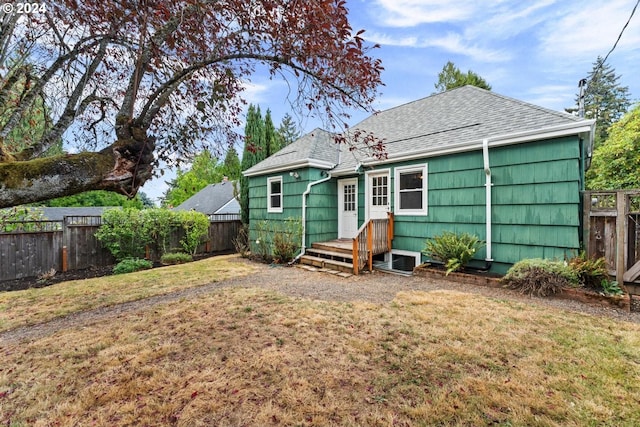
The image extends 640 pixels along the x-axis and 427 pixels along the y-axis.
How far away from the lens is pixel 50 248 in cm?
804

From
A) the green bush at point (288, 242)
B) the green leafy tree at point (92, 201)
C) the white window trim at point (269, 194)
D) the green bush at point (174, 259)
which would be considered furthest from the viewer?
the green leafy tree at point (92, 201)

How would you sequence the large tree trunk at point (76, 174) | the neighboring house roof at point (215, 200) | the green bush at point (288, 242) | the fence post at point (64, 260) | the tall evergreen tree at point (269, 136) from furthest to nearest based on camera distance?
1. the neighboring house roof at point (215, 200)
2. the tall evergreen tree at point (269, 136)
3. the green bush at point (288, 242)
4. the fence post at point (64, 260)
5. the large tree trunk at point (76, 174)

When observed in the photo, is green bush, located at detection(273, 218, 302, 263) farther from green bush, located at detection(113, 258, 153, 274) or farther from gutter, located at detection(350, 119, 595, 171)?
green bush, located at detection(113, 258, 153, 274)

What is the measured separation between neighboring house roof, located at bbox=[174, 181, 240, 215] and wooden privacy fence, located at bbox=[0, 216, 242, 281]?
448 inches

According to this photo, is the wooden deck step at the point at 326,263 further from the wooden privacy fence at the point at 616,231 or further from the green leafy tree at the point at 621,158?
the green leafy tree at the point at 621,158

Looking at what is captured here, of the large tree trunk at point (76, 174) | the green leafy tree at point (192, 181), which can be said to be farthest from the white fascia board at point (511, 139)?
the green leafy tree at point (192, 181)

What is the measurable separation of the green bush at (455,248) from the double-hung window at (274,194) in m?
5.39

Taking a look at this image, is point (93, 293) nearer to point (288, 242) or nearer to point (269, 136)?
point (288, 242)

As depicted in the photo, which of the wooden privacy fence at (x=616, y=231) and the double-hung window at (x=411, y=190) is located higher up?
the double-hung window at (x=411, y=190)

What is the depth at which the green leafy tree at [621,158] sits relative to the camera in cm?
1226

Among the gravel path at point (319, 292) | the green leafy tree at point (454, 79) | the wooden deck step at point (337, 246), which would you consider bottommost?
the gravel path at point (319, 292)

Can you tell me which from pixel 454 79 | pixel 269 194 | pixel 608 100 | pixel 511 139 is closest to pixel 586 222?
pixel 511 139

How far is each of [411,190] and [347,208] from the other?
7.60 ft

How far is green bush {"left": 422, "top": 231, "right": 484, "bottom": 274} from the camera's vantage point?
19.6 feet
